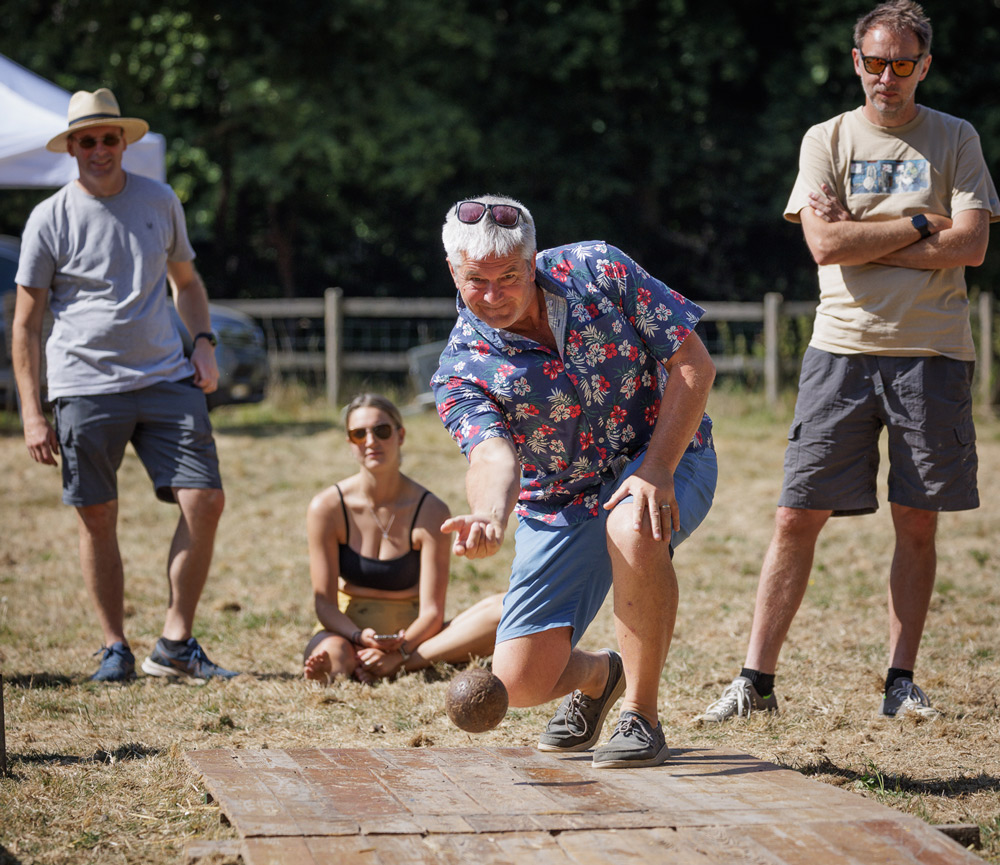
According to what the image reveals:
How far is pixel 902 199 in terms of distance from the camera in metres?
4.39

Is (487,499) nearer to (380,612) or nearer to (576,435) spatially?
(576,435)

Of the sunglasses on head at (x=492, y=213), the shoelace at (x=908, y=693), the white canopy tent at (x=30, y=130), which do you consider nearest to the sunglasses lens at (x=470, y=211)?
the sunglasses on head at (x=492, y=213)

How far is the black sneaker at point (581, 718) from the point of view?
12.8ft

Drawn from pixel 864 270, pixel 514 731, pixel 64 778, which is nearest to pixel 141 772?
pixel 64 778

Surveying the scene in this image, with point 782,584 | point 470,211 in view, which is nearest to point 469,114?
point 782,584

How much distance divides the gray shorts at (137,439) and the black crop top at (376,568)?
0.65m

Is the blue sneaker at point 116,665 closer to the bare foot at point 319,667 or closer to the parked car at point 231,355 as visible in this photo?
the bare foot at point 319,667

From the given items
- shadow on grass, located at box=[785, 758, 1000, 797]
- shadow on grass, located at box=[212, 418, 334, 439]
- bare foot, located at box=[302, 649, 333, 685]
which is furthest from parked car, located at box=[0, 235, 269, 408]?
shadow on grass, located at box=[785, 758, 1000, 797]

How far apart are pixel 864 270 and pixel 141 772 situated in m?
3.08

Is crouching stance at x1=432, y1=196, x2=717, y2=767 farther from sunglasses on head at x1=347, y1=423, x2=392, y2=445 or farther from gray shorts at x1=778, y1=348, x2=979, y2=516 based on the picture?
sunglasses on head at x1=347, y1=423, x2=392, y2=445

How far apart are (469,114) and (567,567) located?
1524 cm

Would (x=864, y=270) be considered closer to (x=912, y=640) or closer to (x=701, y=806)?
(x=912, y=640)

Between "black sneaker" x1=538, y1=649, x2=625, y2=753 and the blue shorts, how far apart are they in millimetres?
280

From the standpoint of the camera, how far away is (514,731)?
14.7 feet
